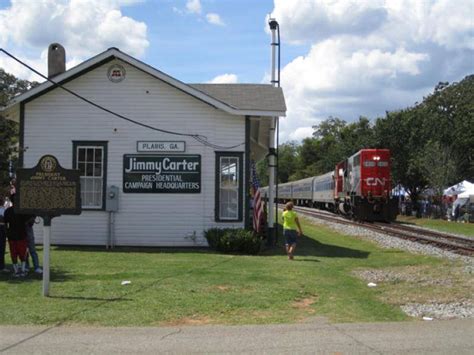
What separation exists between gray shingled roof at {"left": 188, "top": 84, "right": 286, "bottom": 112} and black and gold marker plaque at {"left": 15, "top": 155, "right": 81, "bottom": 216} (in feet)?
27.7

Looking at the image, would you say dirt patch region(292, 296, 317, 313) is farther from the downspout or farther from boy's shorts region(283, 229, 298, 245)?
the downspout

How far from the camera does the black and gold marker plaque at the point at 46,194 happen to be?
10305 mm

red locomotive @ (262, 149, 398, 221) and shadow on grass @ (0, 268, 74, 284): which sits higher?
red locomotive @ (262, 149, 398, 221)

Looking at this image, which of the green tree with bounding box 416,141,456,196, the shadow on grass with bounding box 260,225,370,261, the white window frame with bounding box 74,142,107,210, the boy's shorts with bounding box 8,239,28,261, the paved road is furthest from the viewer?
the green tree with bounding box 416,141,456,196

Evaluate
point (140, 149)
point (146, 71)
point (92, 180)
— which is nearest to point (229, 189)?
point (140, 149)

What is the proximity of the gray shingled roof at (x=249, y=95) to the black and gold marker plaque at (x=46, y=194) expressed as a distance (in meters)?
8.43

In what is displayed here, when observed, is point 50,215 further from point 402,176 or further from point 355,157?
point 402,176

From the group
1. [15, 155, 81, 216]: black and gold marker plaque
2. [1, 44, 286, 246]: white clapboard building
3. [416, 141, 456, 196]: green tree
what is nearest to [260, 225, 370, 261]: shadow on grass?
[1, 44, 286, 246]: white clapboard building

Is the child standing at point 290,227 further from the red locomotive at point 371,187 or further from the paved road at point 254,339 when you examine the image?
the red locomotive at point 371,187

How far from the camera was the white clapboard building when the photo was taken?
59.4ft

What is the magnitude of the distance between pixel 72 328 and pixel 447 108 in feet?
204

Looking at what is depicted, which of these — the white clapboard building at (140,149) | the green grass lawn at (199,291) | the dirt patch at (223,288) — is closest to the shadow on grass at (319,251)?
the green grass lawn at (199,291)

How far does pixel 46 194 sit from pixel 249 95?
10.6 m

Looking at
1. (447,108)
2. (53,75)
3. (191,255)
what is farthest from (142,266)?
(447,108)
